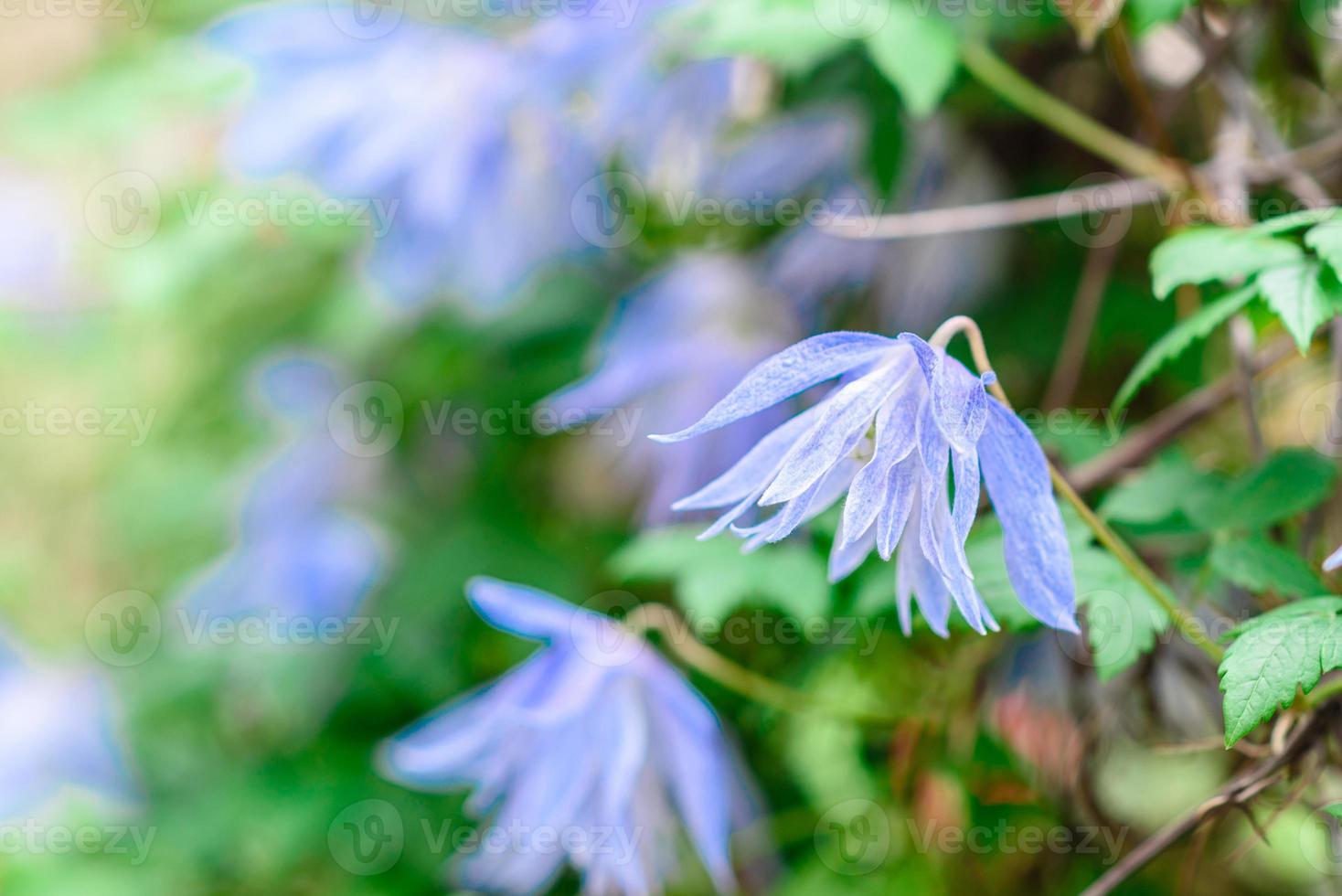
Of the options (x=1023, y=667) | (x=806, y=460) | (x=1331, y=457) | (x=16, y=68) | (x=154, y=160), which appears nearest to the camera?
(x=806, y=460)

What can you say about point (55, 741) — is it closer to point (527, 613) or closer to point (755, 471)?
point (527, 613)

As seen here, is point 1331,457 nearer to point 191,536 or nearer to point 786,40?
point 786,40

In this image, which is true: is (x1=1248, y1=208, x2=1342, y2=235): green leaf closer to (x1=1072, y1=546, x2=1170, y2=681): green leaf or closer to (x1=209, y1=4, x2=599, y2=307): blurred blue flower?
(x1=1072, y1=546, x2=1170, y2=681): green leaf

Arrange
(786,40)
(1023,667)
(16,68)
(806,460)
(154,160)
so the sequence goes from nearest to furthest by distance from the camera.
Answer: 1. (806,460)
2. (786,40)
3. (1023,667)
4. (154,160)
5. (16,68)

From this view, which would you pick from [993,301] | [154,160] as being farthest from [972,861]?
[154,160]

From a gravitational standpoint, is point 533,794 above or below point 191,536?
above

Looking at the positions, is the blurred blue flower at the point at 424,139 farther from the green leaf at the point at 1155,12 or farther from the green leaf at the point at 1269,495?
the green leaf at the point at 1269,495

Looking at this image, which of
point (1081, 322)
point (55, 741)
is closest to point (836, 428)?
point (1081, 322)

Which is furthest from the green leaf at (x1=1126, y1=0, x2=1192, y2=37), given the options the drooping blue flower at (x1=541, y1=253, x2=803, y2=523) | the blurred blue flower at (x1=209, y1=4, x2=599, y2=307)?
the blurred blue flower at (x1=209, y1=4, x2=599, y2=307)
